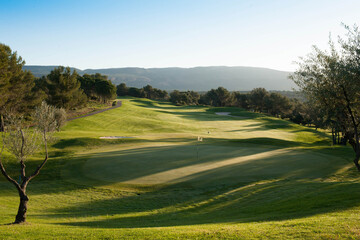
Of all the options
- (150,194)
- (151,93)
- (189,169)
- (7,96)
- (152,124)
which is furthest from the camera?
(151,93)

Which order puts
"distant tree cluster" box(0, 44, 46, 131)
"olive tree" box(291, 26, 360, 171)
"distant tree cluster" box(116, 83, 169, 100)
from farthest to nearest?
"distant tree cluster" box(116, 83, 169, 100) < "distant tree cluster" box(0, 44, 46, 131) < "olive tree" box(291, 26, 360, 171)

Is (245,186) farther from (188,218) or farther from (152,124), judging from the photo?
(152,124)

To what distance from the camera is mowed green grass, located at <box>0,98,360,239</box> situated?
977cm

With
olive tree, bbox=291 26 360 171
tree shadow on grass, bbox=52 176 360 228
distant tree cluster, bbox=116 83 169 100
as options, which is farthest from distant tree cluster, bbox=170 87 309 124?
tree shadow on grass, bbox=52 176 360 228

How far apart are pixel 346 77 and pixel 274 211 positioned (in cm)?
1326

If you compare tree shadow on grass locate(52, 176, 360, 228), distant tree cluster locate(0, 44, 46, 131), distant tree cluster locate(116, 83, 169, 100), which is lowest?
tree shadow on grass locate(52, 176, 360, 228)

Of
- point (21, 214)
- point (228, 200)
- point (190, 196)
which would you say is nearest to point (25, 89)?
point (21, 214)

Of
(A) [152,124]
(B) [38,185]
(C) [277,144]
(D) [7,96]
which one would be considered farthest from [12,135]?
(A) [152,124]

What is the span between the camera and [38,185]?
1961cm

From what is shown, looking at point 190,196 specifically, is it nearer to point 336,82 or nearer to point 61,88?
point 336,82

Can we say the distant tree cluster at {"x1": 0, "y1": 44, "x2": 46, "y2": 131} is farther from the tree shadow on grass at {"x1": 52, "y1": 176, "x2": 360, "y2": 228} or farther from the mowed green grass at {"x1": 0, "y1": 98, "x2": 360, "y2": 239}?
the tree shadow on grass at {"x1": 52, "y1": 176, "x2": 360, "y2": 228}

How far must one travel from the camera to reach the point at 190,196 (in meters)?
17.2

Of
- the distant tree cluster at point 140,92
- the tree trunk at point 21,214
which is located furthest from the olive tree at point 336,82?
the distant tree cluster at point 140,92

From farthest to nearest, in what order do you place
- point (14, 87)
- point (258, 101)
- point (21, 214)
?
point (258, 101), point (14, 87), point (21, 214)
